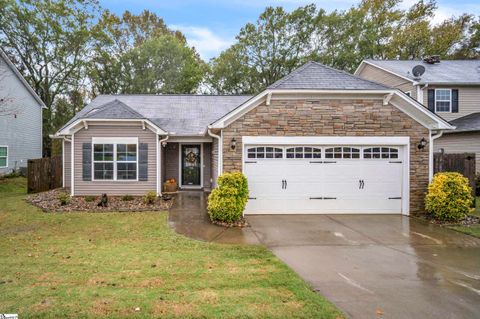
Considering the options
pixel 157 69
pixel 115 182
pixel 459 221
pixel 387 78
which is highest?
pixel 157 69

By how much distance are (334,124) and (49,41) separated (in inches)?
1060

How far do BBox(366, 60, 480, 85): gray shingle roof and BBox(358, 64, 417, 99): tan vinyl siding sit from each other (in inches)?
15.5

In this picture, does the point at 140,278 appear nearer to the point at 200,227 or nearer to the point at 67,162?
the point at 200,227

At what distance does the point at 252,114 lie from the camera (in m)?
10.0

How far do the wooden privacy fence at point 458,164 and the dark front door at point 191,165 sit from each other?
10.1 meters

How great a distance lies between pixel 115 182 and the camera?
1253 centimetres

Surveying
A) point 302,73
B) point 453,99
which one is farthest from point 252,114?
point 453,99

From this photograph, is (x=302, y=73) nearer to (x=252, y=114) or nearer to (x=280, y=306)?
(x=252, y=114)

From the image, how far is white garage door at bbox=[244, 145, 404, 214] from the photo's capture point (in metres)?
10.2

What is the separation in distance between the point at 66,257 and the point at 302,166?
7.18 metres

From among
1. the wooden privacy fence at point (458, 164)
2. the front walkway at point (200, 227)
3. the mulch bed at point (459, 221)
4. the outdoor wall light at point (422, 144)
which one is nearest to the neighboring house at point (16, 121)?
the front walkway at point (200, 227)

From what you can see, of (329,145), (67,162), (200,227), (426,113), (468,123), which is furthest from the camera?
(468,123)

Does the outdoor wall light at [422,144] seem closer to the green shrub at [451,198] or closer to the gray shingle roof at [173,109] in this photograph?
the green shrub at [451,198]

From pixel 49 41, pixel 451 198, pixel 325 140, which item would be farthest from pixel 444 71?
pixel 49 41
